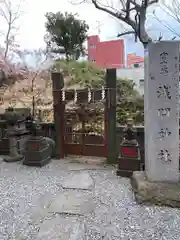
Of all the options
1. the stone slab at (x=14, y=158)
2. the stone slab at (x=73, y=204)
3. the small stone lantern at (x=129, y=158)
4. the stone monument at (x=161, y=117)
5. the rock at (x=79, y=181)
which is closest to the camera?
the stone slab at (x=73, y=204)

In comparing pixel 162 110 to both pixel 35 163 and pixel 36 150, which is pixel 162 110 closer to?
pixel 36 150

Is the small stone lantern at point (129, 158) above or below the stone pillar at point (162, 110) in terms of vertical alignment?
below

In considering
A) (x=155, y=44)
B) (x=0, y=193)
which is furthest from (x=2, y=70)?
(x=155, y=44)

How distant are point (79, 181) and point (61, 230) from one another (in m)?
1.43

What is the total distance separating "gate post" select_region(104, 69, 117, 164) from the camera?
180 inches

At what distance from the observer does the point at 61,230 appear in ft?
8.21

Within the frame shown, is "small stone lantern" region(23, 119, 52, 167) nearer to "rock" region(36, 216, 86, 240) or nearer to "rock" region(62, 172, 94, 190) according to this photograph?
"rock" region(62, 172, 94, 190)

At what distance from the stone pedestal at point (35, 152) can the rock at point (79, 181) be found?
2.61 ft

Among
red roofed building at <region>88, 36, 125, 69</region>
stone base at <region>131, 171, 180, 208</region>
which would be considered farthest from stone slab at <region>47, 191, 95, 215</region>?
red roofed building at <region>88, 36, 125, 69</region>

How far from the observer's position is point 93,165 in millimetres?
4758

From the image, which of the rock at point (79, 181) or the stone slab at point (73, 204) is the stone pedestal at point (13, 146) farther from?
the stone slab at point (73, 204)

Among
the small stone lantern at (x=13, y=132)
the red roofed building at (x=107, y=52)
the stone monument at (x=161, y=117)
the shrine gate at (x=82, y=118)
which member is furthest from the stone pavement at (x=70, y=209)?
the red roofed building at (x=107, y=52)

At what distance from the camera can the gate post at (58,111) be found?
16.1 ft

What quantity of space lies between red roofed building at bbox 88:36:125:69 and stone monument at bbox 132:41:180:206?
953 cm
